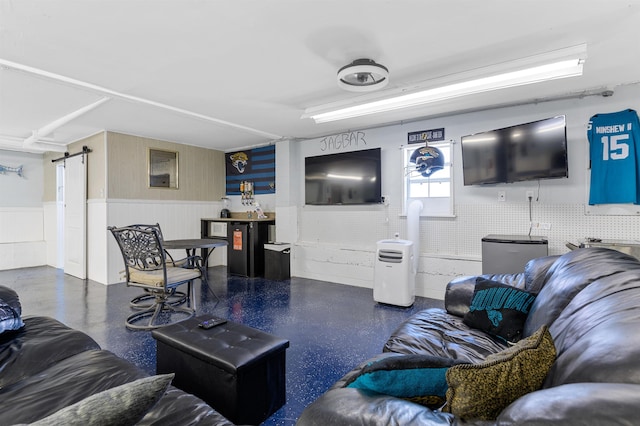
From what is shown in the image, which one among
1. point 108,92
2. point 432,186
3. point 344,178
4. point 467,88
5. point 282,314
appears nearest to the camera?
point 467,88

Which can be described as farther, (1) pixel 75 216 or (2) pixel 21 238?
(2) pixel 21 238

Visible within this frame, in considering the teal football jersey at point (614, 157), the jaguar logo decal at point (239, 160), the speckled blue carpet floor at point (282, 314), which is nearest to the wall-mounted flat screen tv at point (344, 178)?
the speckled blue carpet floor at point (282, 314)

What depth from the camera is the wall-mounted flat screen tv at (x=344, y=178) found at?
5.04 meters

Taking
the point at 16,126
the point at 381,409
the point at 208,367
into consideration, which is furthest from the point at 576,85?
the point at 16,126

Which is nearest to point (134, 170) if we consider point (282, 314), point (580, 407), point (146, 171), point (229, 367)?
point (146, 171)

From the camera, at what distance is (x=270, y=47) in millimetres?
2629

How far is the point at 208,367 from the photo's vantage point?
174 centimetres

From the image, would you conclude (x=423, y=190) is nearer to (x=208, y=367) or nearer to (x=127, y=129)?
(x=208, y=367)

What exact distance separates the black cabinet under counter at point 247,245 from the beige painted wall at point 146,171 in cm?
115

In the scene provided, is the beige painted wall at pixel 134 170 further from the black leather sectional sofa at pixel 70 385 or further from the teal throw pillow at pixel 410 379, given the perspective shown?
the teal throw pillow at pixel 410 379

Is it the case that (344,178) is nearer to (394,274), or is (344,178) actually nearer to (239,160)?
(394,274)

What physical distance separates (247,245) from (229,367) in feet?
14.4

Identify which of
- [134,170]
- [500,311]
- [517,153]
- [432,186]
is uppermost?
[134,170]

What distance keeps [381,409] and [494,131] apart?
3870 mm
